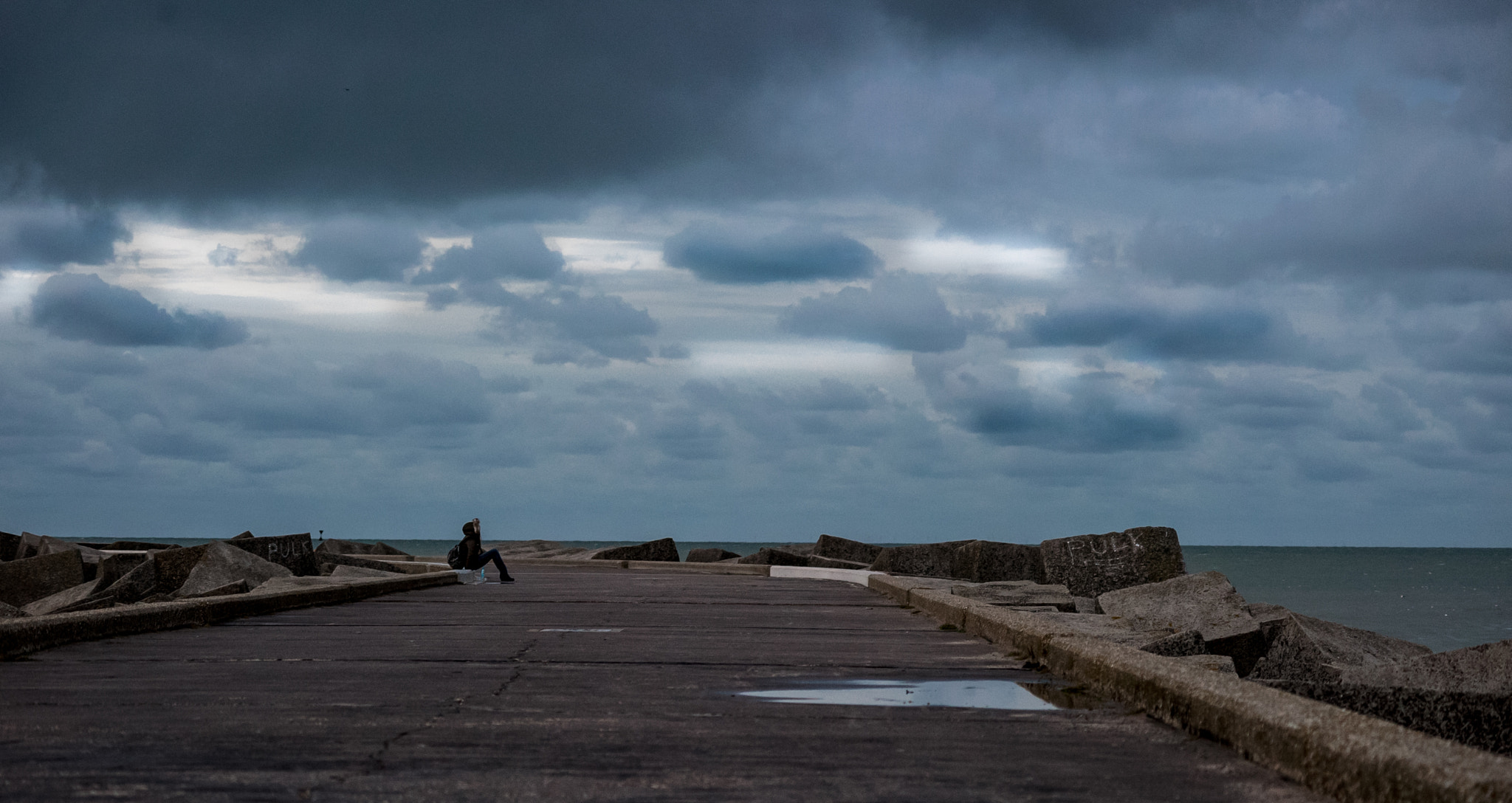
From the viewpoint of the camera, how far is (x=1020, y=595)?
13.1m

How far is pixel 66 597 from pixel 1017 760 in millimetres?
14492

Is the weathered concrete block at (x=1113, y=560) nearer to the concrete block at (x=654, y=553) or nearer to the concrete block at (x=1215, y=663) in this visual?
the concrete block at (x=1215, y=663)

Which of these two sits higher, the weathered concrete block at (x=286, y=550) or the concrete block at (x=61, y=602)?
the weathered concrete block at (x=286, y=550)

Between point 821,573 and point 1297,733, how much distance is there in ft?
62.2

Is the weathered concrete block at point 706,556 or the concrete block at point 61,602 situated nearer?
the concrete block at point 61,602

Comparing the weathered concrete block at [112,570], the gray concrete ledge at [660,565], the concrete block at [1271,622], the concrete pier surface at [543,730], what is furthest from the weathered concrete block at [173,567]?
the concrete block at [1271,622]

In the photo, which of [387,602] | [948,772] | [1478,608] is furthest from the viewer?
[1478,608]

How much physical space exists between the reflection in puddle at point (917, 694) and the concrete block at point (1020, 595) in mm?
5639

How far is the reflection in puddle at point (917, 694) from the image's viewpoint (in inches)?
219

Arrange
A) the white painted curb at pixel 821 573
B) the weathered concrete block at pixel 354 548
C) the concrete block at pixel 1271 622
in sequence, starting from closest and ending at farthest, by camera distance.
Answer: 1. the concrete block at pixel 1271 622
2. the white painted curb at pixel 821 573
3. the weathered concrete block at pixel 354 548

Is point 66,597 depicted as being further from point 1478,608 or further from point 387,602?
point 1478,608

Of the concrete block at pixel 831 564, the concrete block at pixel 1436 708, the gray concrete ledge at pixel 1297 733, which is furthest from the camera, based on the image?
the concrete block at pixel 831 564

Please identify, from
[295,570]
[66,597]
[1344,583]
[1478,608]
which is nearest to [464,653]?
[66,597]

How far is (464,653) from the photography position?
7621 millimetres
